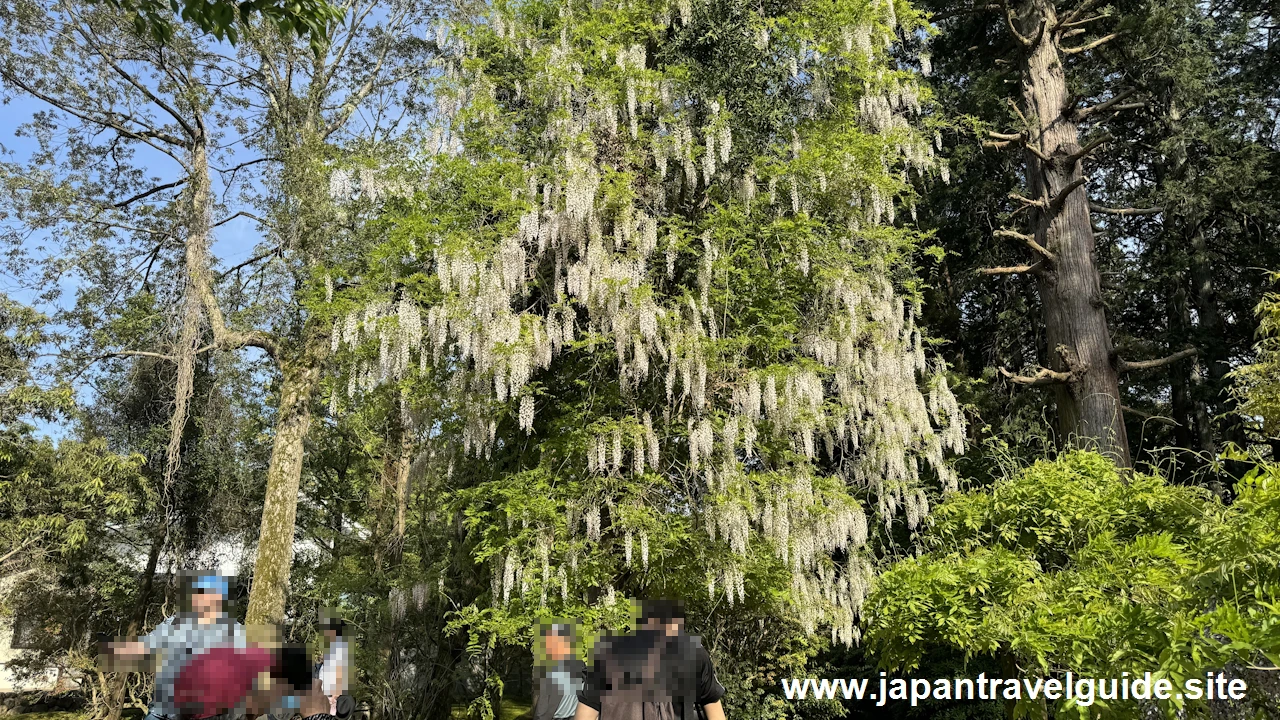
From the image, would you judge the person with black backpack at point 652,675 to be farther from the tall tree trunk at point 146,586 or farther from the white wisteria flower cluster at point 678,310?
the tall tree trunk at point 146,586

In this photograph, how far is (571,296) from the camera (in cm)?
654

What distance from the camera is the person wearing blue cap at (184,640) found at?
2.40 metres

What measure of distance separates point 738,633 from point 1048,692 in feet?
15.9

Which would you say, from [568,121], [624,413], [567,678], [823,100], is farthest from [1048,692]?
[823,100]

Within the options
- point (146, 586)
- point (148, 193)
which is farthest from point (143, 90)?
point (146, 586)

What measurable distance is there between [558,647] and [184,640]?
1.33 m

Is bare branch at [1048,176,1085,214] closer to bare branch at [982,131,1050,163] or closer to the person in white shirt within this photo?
bare branch at [982,131,1050,163]

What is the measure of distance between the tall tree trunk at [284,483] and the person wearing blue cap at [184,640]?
6.15m

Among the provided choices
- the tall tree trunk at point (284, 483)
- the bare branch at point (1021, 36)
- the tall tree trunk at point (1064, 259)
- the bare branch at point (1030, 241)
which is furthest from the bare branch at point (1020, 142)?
the tall tree trunk at point (284, 483)

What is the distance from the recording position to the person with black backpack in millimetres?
2330

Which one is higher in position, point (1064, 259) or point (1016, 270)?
point (1064, 259)

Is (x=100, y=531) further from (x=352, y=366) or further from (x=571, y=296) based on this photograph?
(x=571, y=296)

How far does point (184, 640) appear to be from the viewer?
246cm

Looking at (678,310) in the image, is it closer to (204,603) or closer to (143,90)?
(204,603)
